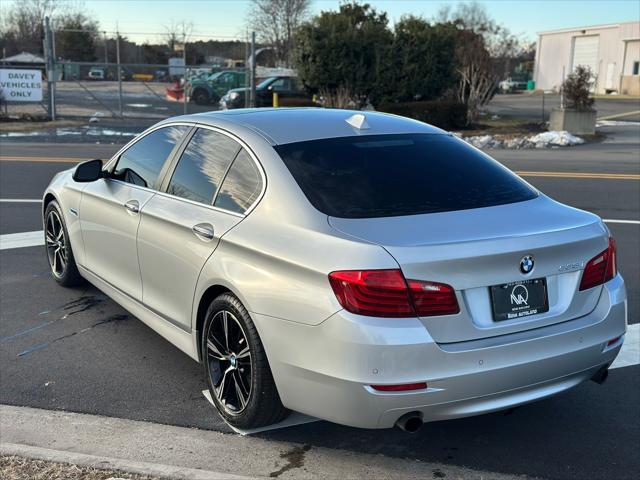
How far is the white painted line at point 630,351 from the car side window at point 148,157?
3.22 m

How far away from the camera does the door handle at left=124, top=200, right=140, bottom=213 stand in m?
4.54

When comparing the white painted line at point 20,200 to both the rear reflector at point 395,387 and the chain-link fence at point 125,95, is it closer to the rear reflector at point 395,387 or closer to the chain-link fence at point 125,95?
the rear reflector at point 395,387

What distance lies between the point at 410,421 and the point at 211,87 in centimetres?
3084

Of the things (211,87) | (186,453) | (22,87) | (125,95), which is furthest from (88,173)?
(125,95)

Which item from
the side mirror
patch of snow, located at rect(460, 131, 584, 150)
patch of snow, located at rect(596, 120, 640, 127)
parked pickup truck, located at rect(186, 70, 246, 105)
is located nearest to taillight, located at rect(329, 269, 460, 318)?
the side mirror

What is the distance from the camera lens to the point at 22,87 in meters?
23.9

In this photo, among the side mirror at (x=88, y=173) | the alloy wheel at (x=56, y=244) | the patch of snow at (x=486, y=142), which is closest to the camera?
the side mirror at (x=88, y=173)

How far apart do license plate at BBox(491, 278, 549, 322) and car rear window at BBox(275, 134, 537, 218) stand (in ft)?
1.79

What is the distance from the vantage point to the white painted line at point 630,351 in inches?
183

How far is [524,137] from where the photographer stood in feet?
68.4

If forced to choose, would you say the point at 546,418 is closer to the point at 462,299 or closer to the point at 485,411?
the point at 485,411

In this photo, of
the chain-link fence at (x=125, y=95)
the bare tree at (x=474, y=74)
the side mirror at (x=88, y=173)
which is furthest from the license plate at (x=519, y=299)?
the bare tree at (x=474, y=74)

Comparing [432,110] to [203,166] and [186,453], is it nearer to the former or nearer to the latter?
[203,166]

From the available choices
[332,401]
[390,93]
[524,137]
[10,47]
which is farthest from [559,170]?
[10,47]
